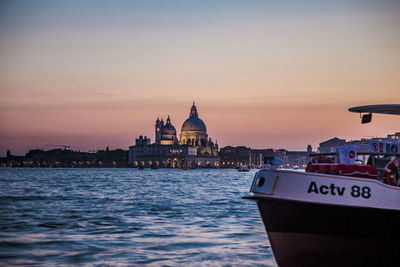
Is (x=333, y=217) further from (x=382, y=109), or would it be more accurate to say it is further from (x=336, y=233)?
(x=382, y=109)

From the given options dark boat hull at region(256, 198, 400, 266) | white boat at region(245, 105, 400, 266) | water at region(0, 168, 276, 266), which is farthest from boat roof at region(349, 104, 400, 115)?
water at region(0, 168, 276, 266)

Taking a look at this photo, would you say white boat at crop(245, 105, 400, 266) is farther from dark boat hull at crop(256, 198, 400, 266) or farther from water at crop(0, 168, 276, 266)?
water at crop(0, 168, 276, 266)

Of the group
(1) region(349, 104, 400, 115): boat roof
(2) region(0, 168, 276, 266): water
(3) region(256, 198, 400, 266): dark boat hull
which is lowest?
(2) region(0, 168, 276, 266): water

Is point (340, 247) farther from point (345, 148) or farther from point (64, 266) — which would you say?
point (64, 266)

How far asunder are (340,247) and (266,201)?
1375 millimetres

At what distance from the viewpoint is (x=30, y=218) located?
65.7ft

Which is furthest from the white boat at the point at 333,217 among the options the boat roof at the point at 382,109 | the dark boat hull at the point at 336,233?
the boat roof at the point at 382,109

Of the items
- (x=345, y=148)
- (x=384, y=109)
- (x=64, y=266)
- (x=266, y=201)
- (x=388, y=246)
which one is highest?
(x=384, y=109)

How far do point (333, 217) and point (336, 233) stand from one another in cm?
27

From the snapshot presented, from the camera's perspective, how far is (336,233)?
28.7 feet

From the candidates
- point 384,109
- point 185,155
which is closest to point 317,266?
point 384,109

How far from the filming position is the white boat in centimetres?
865

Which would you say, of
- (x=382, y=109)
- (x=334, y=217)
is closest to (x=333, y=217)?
(x=334, y=217)

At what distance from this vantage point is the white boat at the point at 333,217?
865 cm
